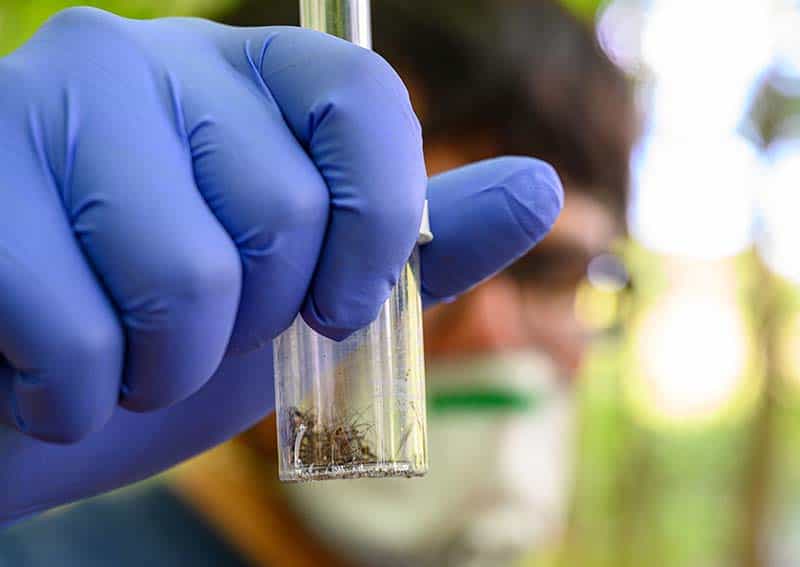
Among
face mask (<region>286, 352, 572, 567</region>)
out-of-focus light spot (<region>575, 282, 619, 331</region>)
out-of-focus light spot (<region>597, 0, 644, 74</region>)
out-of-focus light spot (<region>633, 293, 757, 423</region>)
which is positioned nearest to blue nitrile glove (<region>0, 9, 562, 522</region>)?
face mask (<region>286, 352, 572, 567</region>)

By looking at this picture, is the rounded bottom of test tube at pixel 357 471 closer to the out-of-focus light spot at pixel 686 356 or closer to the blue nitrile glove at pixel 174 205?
A: the blue nitrile glove at pixel 174 205

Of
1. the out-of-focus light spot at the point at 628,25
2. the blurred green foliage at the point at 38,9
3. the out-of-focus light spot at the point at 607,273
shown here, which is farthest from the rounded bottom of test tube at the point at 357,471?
the out-of-focus light spot at the point at 628,25

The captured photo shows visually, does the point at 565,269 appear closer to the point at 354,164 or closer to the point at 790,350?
the point at 354,164

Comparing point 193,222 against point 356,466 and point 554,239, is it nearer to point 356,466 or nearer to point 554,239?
point 356,466

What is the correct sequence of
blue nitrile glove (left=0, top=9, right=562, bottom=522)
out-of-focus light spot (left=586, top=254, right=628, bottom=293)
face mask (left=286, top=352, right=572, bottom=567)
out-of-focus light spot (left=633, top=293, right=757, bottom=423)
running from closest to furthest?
blue nitrile glove (left=0, top=9, right=562, bottom=522), face mask (left=286, top=352, right=572, bottom=567), out-of-focus light spot (left=586, top=254, right=628, bottom=293), out-of-focus light spot (left=633, top=293, right=757, bottom=423)

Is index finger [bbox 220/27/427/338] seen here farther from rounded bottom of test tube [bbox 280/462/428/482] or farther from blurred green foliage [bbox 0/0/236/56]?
blurred green foliage [bbox 0/0/236/56]

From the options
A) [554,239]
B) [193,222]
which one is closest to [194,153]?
[193,222]
